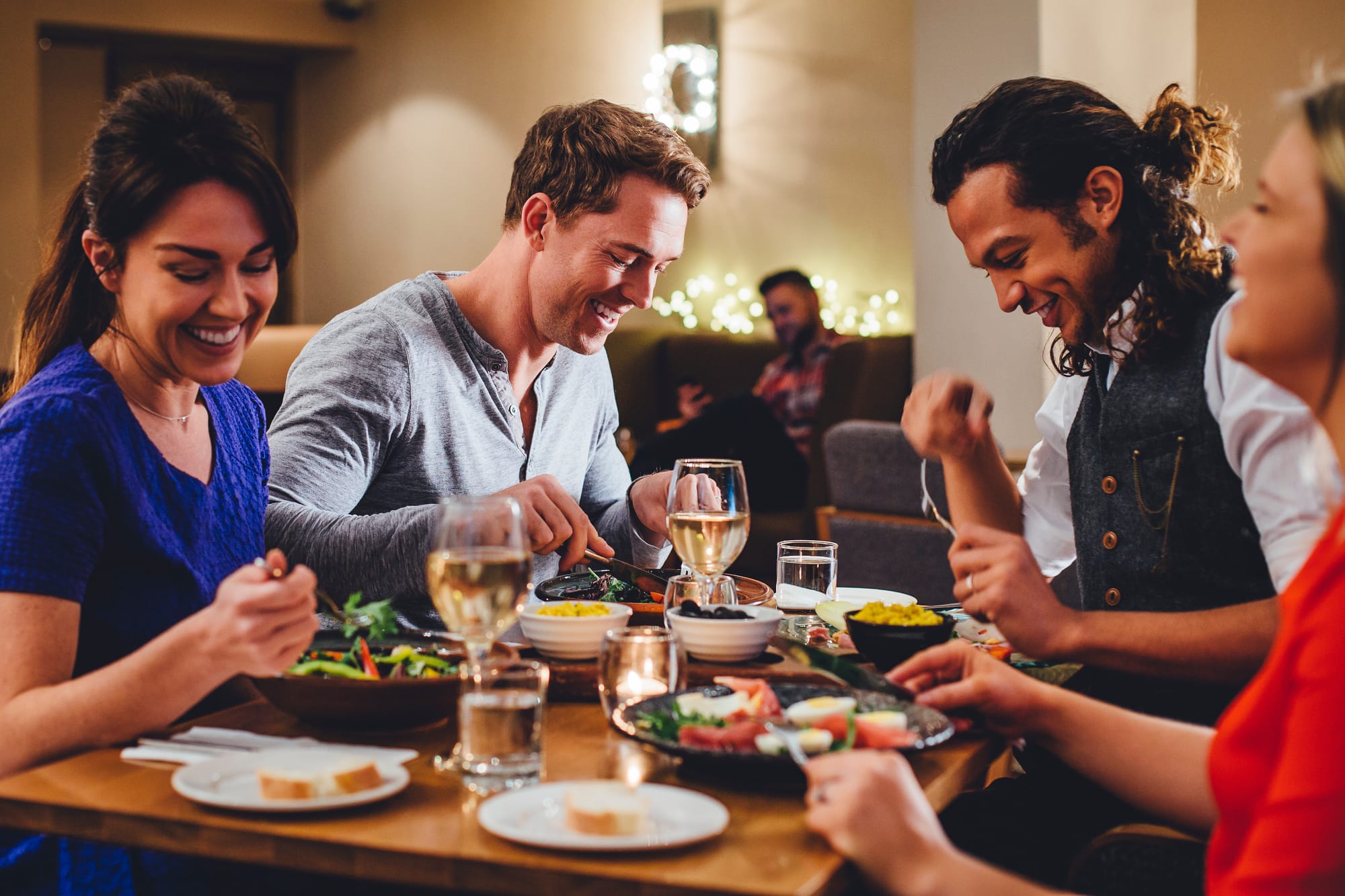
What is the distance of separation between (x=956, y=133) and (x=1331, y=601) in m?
1.26

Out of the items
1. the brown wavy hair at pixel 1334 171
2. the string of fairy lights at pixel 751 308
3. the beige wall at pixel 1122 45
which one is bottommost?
the brown wavy hair at pixel 1334 171

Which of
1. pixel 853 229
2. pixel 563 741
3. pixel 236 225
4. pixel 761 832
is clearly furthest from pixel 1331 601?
pixel 853 229

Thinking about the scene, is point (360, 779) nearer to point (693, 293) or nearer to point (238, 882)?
point (238, 882)

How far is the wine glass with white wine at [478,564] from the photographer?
106 centimetres

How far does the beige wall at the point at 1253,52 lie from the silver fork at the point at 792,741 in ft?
14.2

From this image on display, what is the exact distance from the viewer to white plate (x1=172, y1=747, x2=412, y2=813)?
38.4 inches

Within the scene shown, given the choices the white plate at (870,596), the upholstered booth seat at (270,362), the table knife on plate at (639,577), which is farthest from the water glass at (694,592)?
the upholstered booth seat at (270,362)

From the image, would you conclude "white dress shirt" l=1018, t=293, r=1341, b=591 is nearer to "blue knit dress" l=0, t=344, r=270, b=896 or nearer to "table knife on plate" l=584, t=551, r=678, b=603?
"table knife on plate" l=584, t=551, r=678, b=603

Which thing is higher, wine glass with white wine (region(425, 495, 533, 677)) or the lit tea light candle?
wine glass with white wine (region(425, 495, 533, 677))

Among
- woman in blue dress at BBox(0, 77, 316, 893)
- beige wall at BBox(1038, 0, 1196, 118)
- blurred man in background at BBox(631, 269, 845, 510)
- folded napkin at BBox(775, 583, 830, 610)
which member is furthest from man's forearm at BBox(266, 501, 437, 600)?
beige wall at BBox(1038, 0, 1196, 118)

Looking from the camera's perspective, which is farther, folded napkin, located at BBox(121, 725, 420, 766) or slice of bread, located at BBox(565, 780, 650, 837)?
folded napkin, located at BBox(121, 725, 420, 766)

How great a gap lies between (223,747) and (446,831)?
327 mm

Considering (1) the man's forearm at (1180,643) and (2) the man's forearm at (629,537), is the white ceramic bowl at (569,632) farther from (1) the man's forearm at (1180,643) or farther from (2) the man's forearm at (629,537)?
(2) the man's forearm at (629,537)

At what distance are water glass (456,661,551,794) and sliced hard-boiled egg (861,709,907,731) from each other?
0.32 metres
